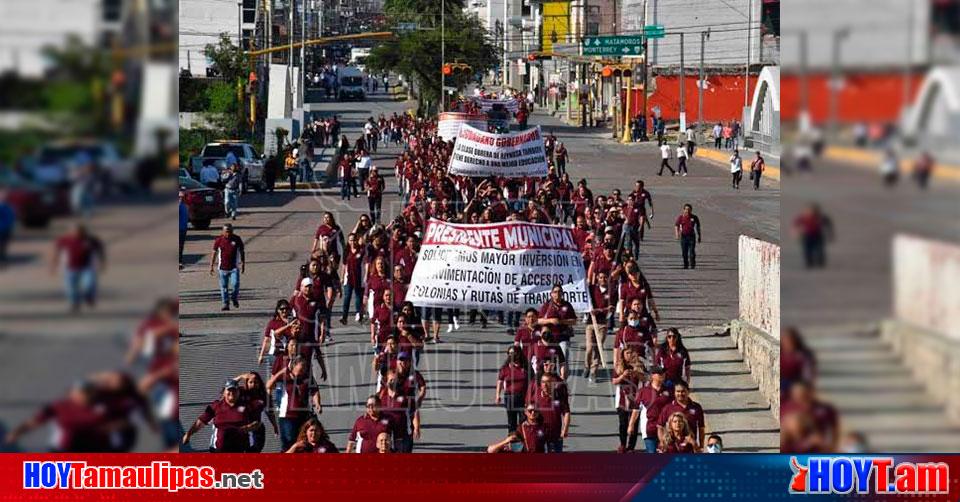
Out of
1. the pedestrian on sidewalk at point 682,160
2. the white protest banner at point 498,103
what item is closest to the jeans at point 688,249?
the pedestrian on sidewalk at point 682,160

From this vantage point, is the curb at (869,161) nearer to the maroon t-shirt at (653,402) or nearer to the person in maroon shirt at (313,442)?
the person in maroon shirt at (313,442)

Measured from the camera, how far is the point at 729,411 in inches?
538

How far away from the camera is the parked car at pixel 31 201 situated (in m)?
5.73

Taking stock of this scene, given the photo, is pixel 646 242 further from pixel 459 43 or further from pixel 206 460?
pixel 459 43

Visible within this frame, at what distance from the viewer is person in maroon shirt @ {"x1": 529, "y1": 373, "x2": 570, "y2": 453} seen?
11.0 meters

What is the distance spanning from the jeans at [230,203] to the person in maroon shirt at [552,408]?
862 inches

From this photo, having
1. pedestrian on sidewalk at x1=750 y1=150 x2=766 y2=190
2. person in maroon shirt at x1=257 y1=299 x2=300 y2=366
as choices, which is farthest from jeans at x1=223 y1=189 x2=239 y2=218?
person in maroon shirt at x1=257 y1=299 x2=300 y2=366

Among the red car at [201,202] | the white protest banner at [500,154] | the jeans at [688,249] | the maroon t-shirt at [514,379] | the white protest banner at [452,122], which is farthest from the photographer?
the white protest banner at [452,122]

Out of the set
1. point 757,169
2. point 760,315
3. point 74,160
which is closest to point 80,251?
point 74,160

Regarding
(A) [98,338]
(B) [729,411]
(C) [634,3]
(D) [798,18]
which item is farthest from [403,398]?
(C) [634,3]

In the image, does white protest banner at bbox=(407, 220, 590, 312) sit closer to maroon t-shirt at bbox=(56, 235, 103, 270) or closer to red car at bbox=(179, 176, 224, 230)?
maroon t-shirt at bbox=(56, 235, 103, 270)

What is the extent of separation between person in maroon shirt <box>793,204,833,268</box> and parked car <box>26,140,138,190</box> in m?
2.37

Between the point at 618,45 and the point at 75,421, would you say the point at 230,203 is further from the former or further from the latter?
the point at 75,421

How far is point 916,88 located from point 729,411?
29.6 ft
